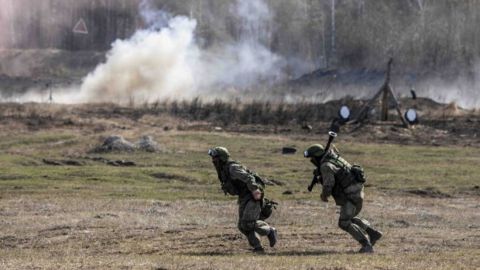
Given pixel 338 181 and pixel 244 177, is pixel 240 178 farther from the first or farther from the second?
pixel 338 181

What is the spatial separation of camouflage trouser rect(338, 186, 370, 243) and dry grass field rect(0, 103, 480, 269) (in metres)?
0.46

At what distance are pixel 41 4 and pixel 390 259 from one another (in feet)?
305

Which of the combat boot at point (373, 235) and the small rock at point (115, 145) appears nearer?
the combat boot at point (373, 235)

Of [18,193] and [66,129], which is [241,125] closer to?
[66,129]

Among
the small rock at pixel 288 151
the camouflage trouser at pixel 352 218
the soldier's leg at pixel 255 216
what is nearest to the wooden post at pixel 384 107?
the small rock at pixel 288 151

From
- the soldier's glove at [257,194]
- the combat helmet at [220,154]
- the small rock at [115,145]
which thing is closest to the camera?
the soldier's glove at [257,194]

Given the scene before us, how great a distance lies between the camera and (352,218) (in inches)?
757

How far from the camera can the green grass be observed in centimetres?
3444

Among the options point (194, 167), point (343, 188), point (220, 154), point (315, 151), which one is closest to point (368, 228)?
point (343, 188)

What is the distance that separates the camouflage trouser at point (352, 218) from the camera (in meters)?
18.8

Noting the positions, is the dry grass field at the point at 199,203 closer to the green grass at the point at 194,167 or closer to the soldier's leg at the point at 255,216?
the green grass at the point at 194,167

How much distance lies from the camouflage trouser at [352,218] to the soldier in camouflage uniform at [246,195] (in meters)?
1.44

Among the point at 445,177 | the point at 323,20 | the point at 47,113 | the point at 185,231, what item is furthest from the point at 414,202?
the point at 323,20

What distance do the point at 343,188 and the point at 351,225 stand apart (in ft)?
2.42
